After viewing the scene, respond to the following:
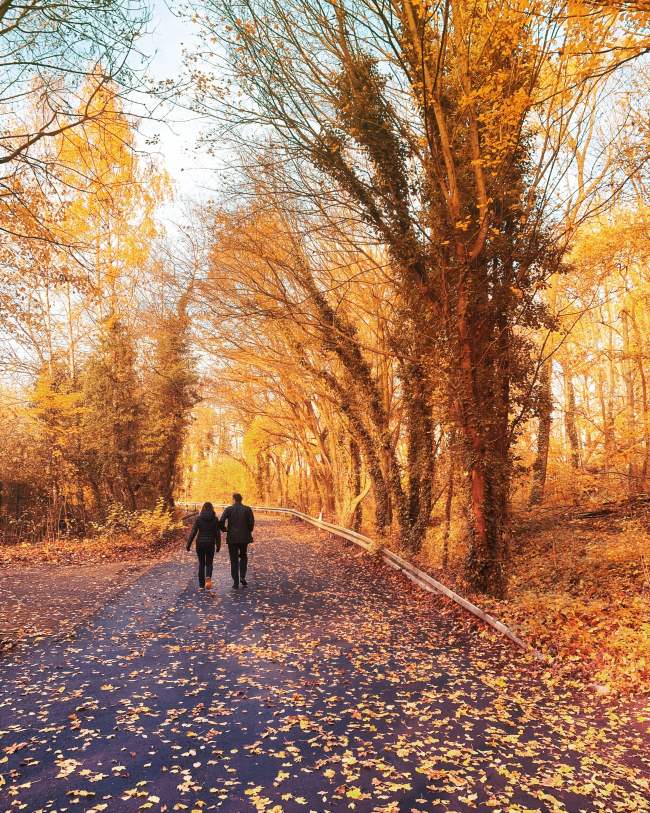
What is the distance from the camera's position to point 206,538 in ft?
38.4

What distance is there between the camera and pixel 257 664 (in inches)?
278

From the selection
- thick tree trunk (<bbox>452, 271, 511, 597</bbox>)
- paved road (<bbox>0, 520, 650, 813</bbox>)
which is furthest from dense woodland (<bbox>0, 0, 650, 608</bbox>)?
paved road (<bbox>0, 520, 650, 813</bbox>)

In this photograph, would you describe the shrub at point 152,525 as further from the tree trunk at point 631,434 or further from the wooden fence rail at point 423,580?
the tree trunk at point 631,434

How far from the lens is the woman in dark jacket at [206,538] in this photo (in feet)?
38.4

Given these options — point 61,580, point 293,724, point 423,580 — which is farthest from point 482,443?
point 61,580

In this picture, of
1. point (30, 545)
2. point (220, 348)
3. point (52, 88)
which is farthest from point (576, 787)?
point (220, 348)

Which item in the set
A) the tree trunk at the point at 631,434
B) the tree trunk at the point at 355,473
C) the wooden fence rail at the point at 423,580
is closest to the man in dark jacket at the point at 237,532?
the wooden fence rail at the point at 423,580

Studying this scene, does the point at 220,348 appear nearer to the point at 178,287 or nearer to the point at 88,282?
the point at 178,287

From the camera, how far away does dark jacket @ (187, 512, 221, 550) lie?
1170 cm

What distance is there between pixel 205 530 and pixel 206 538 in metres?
0.18

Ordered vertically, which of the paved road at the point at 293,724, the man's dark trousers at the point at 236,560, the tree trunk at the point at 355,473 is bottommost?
the paved road at the point at 293,724

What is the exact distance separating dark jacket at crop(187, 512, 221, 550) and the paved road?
2.38 m

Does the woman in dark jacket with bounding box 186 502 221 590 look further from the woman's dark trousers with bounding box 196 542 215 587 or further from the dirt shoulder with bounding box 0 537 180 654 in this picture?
the dirt shoulder with bounding box 0 537 180 654

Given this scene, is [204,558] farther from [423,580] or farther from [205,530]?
[423,580]
